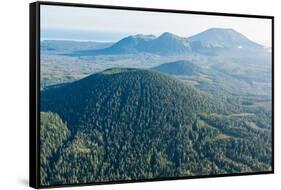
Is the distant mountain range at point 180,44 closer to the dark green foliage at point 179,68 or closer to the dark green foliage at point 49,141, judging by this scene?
the dark green foliage at point 179,68

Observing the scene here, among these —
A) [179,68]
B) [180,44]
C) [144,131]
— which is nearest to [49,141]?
[144,131]

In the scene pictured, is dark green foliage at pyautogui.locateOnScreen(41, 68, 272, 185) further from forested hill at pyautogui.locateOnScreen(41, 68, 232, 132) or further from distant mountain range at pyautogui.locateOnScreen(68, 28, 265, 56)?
distant mountain range at pyautogui.locateOnScreen(68, 28, 265, 56)

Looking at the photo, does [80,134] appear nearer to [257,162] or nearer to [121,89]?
[121,89]

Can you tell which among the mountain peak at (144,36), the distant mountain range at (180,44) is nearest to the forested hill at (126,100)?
the distant mountain range at (180,44)

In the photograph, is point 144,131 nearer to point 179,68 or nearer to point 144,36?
point 179,68

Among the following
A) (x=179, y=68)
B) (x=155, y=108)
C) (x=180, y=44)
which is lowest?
(x=155, y=108)

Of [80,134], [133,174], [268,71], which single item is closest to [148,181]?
[133,174]
